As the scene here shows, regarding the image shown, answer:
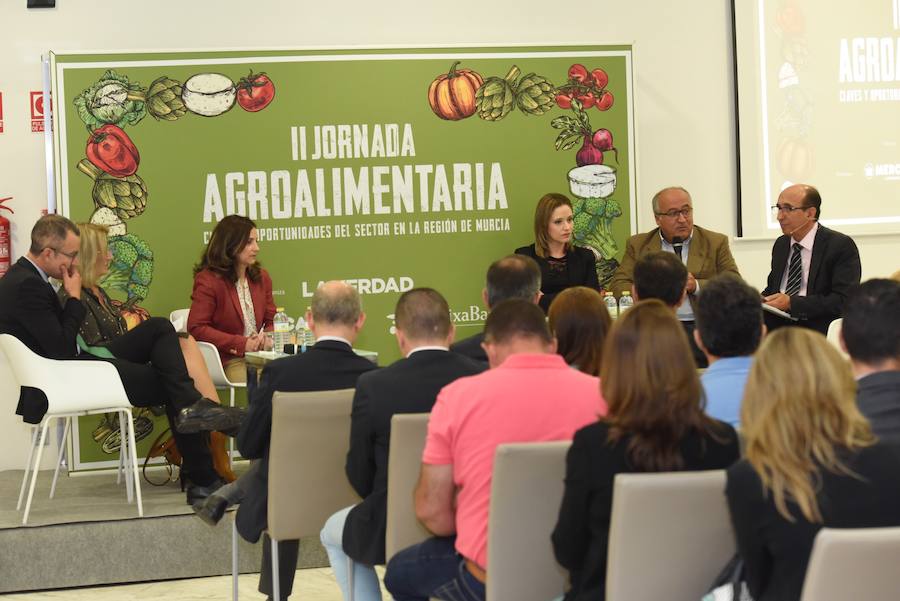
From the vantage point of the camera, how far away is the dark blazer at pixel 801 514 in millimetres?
2021

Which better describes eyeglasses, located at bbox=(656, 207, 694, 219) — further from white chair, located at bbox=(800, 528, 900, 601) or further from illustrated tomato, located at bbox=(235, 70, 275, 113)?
white chair, located at bbox=(800, 528, 900, 601)

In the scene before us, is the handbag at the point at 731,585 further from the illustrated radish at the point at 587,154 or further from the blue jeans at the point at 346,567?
the illustrated radish at the point at 587,154

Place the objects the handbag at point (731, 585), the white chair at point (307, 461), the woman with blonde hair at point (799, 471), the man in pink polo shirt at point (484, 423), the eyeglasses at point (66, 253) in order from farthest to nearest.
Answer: the eyeglasses at point (66, 253) < the white chair at point (307, 461) < the man in pink polo shirt at point (484, 423) < the handbag at point (731, 585) < the woman with blonde hair at point (799, 471)

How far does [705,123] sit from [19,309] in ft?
14.6

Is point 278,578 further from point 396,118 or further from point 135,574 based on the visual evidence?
point 396,118

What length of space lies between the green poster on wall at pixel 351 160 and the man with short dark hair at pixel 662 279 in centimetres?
238

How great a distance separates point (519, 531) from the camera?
8.91ft

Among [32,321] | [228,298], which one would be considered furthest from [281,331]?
[32,321]

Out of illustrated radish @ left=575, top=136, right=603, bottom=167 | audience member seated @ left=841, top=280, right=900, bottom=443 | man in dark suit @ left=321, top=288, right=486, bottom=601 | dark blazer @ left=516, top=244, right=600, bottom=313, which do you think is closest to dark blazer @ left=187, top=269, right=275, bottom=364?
dark blazer @ left=516, top=244, right=600, bottom=313

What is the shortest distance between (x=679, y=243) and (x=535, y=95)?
4.00ft

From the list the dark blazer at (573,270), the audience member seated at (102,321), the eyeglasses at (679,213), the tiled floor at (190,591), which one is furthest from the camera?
the dark blazer at (573,270)

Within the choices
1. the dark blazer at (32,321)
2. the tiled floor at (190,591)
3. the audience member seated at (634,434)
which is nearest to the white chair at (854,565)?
the audience member seated at (634,434)

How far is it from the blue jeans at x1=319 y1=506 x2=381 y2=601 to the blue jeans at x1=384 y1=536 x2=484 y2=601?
0.57m

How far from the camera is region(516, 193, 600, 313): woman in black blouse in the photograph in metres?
6.55
